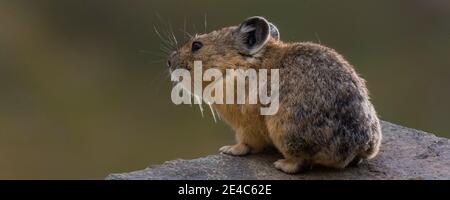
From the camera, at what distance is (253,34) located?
9.33 metres

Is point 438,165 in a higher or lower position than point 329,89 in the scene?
lower

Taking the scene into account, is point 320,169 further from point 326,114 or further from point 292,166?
point 326,114

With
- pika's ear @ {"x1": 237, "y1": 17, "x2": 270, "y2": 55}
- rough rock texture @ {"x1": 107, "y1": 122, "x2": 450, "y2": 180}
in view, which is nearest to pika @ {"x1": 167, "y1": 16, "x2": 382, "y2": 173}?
pika's ear @ {"x1": 237, "y1": 17, "x2": 270, "y2": 55}

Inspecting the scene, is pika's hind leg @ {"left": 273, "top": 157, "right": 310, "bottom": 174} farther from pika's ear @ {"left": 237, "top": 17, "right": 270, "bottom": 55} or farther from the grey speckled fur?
pika's ear @ {"left": 237, "top": 17, "right": 270, "bottom": 55}

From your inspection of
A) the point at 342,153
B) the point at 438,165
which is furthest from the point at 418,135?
the point at 342,153

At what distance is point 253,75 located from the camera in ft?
30.0

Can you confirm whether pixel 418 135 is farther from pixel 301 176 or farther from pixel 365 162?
pixel 301 176

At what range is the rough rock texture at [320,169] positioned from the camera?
880cm

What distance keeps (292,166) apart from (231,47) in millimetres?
1436

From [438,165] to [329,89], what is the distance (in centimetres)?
154

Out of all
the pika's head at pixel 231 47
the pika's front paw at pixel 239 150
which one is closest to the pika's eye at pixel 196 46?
the pika's head at pixel 231 47

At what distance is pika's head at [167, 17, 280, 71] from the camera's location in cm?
925
